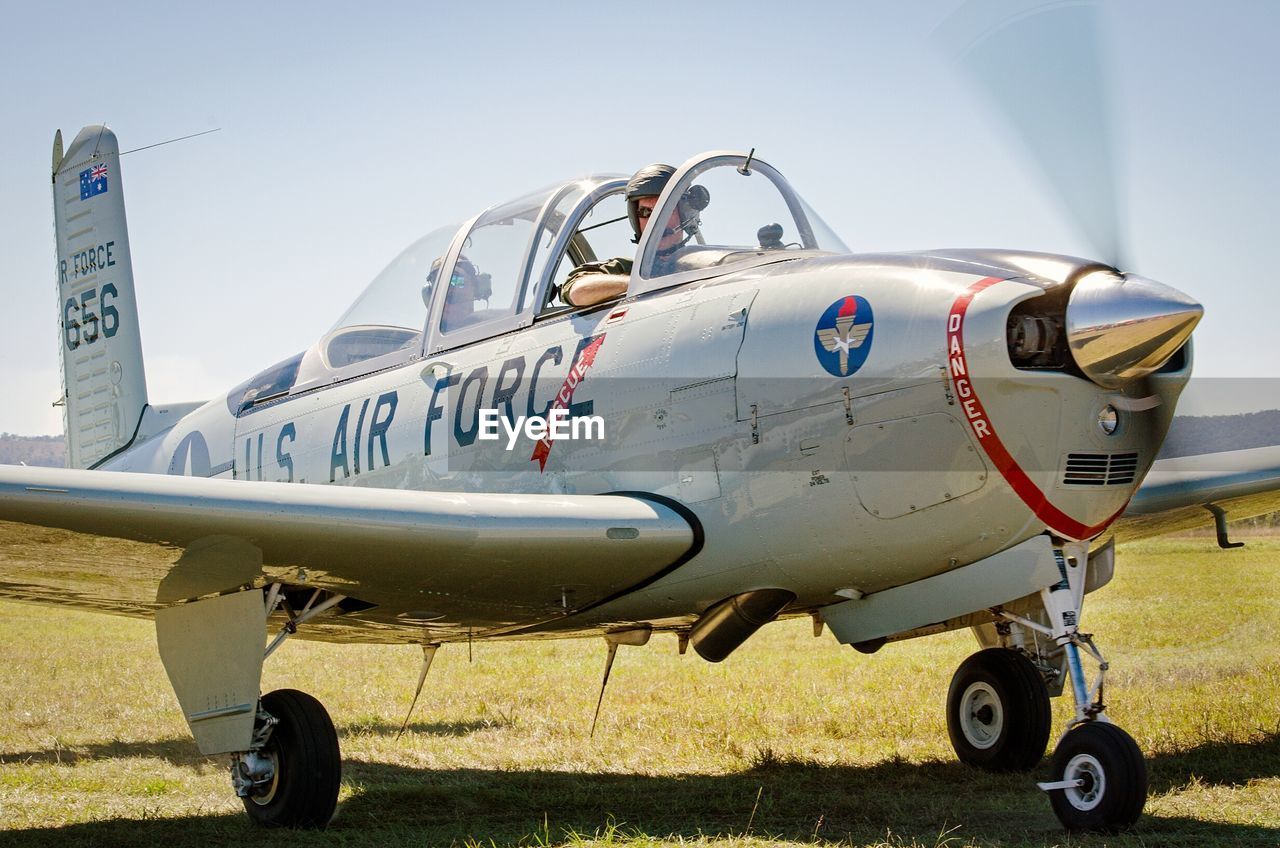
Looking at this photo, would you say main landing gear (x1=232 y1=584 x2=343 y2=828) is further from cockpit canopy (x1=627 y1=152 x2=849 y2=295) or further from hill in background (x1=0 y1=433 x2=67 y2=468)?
hill in background (x1=0 y1=433 x2=67 y2=468)

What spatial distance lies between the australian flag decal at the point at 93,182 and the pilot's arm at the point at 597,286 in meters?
6.11

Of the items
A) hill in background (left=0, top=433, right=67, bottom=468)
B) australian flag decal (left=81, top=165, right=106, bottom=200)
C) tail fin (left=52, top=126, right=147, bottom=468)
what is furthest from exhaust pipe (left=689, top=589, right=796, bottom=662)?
hill in background (left=0, top=433, right=67, bottom=468)

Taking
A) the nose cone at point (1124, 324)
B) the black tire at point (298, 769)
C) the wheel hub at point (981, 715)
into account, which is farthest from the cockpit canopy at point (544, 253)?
the wheel hub at point (981, 715)

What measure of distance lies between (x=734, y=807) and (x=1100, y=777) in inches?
75.0

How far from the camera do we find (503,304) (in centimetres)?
712

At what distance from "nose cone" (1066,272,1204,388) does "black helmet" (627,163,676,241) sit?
2.75 meters

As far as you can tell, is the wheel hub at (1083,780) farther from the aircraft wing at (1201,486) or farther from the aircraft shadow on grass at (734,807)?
the aircraft wing at (1201,486)

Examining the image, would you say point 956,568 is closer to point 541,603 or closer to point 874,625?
point 874,625

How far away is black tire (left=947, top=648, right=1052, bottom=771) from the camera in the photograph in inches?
271

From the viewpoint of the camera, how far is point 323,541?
17.6 ft

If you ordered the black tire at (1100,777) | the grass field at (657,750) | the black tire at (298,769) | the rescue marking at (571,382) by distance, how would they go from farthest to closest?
the rescue marking at (571,382) < the black tire at (298,769) < the grass field at (657,750) < the black tire at (1100,777)

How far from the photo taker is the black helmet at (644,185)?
6.93 m

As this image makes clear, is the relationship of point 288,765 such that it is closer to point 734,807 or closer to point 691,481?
point 734,807

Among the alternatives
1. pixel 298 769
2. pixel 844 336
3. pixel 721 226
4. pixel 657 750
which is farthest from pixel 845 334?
pixel 657 750
